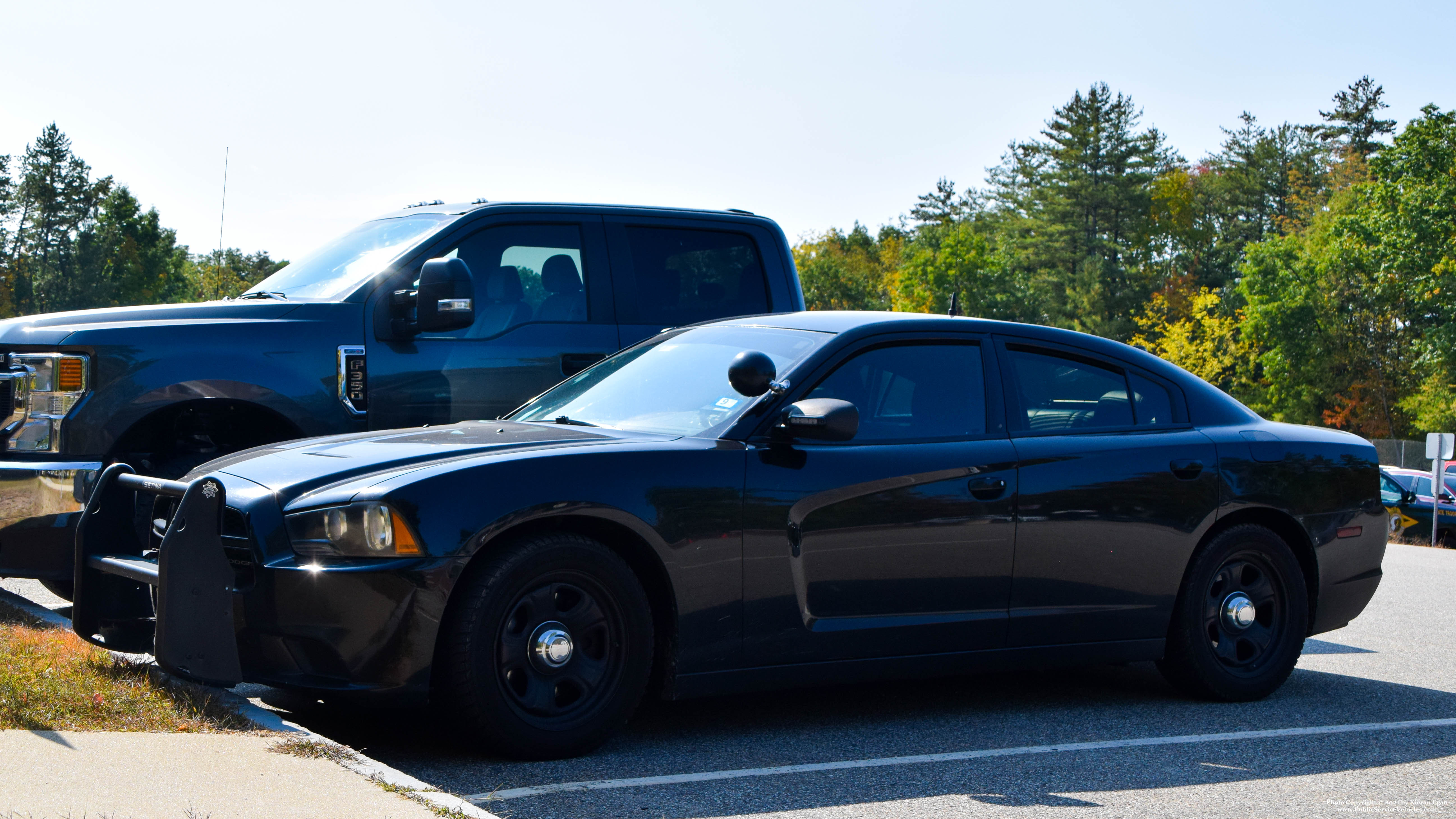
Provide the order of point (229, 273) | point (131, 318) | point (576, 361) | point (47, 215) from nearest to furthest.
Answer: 1. point (131, 318)
2. point (576, 361)
3. point (229, 273)
4. point (47, 215)

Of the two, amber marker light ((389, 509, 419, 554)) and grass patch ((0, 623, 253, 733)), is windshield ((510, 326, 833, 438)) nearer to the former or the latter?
amber marker light ((389, 509, 419, 554))

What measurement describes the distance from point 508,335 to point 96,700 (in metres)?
2.98

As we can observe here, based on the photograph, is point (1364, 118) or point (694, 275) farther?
point (1364, 118)

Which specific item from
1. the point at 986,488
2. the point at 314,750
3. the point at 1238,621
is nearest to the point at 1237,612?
the point at 1238,621

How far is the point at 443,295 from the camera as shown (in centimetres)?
650

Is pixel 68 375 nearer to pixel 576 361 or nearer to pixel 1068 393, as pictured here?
pixel 576 361

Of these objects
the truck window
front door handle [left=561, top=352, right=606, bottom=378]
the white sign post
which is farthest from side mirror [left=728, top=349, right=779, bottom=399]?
the white sign post

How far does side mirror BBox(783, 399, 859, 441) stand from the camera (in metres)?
4.85

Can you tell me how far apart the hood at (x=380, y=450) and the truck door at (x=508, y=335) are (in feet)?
4.10

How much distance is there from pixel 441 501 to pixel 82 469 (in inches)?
105

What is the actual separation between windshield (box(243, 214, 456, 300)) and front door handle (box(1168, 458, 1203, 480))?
3.78m

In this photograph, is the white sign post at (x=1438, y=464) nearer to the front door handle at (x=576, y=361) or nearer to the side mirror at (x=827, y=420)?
the front door handle at (x=576, y=361)

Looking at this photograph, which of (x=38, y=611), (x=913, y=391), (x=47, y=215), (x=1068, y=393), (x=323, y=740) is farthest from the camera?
(x=47, y=215)

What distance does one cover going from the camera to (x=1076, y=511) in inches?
220
